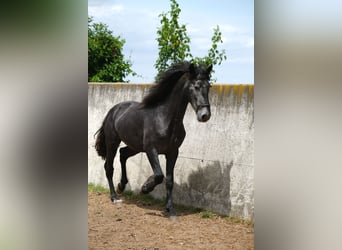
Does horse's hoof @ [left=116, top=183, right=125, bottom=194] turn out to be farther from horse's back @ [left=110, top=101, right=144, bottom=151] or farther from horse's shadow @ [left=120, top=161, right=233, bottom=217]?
horse's back @ [left=110, top=101, right=144, bottom=151]

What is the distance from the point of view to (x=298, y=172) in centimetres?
109

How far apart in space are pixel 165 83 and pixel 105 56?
853 millimetres

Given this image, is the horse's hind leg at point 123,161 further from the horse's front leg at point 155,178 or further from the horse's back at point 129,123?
the horse's front leg at point 155,178

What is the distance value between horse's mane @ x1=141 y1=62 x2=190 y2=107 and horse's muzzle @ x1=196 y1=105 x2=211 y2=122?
270 mm

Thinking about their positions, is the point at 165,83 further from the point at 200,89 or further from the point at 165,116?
the point at 200,89

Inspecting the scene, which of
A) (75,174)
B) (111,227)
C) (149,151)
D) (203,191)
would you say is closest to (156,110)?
(149,151)

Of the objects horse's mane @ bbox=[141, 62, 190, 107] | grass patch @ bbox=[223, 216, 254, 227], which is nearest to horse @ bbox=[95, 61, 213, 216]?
horse's mane @ bbox=[141, 62, 190, 107]

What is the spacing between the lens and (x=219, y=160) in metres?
2.55

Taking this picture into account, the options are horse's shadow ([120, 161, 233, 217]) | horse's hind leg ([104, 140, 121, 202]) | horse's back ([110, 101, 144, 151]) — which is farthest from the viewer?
horse's hind leg ([104, 140, 121, 202])

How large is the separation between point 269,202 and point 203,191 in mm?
1517

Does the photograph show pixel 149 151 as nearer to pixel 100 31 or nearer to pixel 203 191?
pixel 203 191

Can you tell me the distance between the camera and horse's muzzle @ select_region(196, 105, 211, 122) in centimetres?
228

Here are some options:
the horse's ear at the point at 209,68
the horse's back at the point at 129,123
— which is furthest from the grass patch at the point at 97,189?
the horse's ear at the point at 209,68

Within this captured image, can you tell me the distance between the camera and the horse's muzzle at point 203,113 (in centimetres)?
228
